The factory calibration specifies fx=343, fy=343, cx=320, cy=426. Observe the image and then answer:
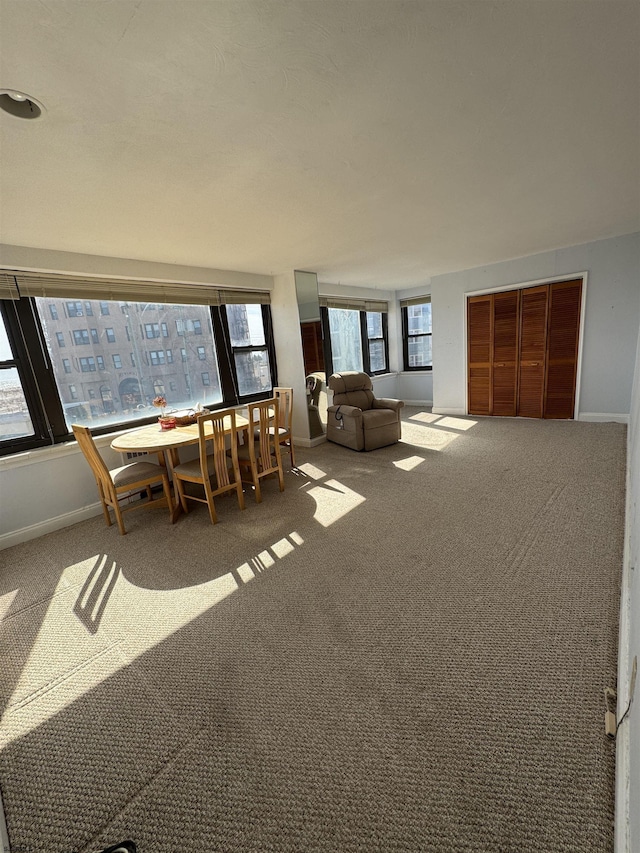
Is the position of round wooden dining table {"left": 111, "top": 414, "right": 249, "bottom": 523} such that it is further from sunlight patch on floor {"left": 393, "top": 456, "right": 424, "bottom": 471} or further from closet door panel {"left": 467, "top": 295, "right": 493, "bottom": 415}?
closet door panel {"left": 467, "top": 295, "right": 493, "bottom": 415}

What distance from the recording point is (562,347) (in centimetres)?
483

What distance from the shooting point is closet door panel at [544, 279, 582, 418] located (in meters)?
4.67

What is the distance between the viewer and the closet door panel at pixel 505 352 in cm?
515

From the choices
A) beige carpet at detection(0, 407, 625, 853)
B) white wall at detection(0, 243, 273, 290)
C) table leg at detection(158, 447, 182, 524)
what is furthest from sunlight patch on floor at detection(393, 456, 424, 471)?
white wall at detection(0, 243, 273, 290)

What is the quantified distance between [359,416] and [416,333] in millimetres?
3546

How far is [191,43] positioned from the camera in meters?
1.11

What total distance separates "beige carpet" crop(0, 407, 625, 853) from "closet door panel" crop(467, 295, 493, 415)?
9.84 feet

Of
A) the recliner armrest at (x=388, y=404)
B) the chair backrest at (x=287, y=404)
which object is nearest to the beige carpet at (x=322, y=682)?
the chair backrest at (x=287, y=404)

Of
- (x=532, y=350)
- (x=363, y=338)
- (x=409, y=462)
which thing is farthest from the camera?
(x=363, y=338)

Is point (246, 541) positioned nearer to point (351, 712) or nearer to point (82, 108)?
point (351, 712)

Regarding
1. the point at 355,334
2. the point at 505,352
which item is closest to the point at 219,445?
the point at 355,334

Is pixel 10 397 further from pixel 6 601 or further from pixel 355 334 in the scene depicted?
pixel 355 334

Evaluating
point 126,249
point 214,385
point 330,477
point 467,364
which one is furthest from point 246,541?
point 467,364

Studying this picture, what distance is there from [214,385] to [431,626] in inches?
148
